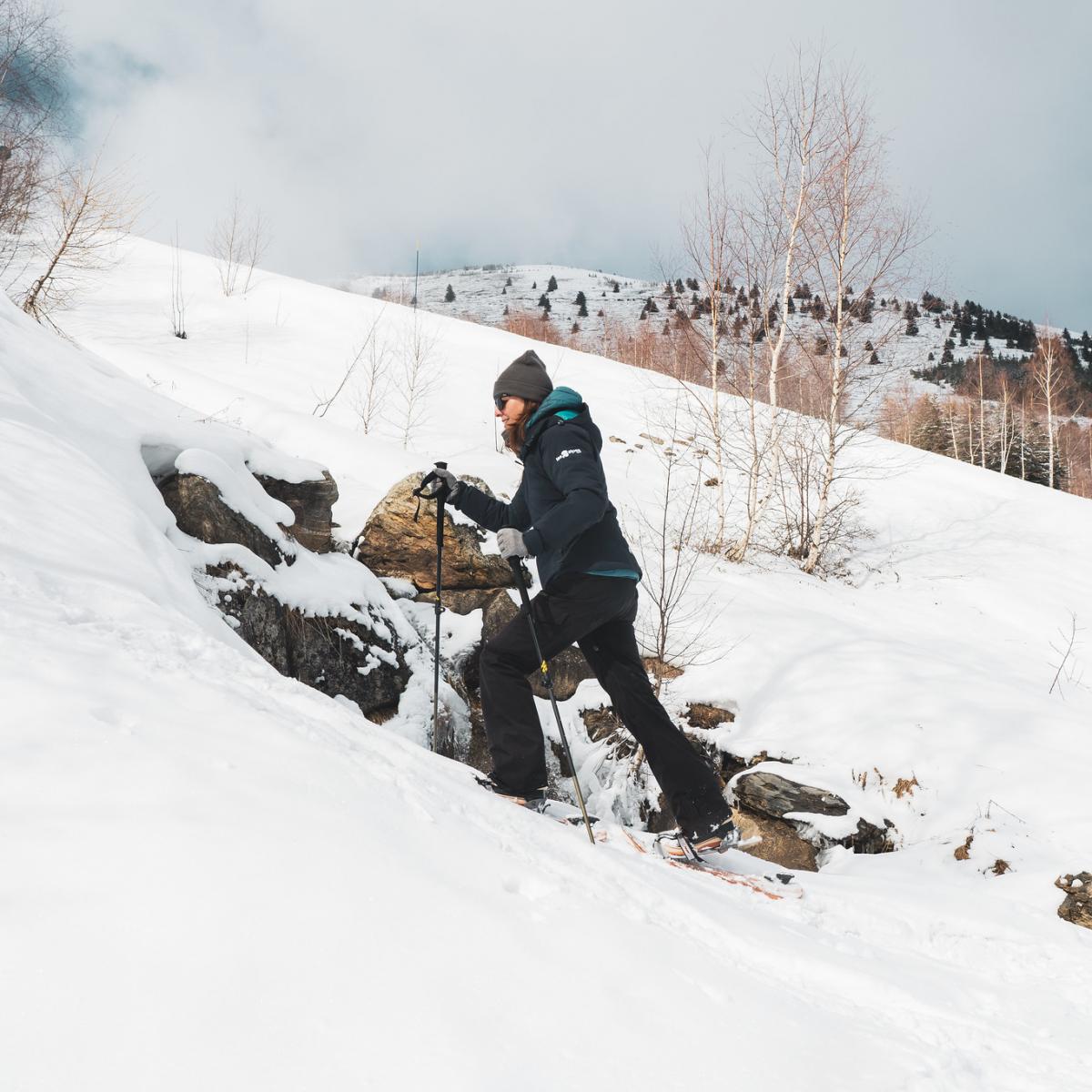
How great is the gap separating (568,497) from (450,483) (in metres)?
0.82

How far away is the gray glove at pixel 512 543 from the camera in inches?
115

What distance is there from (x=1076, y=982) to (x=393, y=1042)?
9.62ft

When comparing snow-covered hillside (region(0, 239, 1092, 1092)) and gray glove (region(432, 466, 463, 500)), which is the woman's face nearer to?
gray glove (region(432, 466, 463, 500))

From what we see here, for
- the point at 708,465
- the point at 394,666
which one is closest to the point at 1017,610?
the point at 708,465

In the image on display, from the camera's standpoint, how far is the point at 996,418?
1538 inches

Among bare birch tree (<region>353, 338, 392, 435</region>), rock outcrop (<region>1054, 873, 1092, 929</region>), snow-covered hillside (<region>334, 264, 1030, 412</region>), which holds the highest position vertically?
snow-covered hillside (<region>334, 264, 1030, 412</region>)

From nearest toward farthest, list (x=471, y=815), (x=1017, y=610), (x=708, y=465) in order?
(x=471, y=815)
(x=1017, y=610)
(x=708, y=465)

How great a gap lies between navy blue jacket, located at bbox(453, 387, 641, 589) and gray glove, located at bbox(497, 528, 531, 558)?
1.1 inches

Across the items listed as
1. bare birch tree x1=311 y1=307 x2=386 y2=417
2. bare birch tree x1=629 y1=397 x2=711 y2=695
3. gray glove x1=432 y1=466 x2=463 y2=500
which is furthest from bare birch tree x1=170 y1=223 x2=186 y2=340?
gray glove x1=432 y1=466 x2=463 y2=500

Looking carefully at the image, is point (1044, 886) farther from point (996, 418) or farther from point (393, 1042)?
point (996, 418)

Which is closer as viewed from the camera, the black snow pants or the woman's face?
the black snow pants

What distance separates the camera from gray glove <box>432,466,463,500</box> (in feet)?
11.3

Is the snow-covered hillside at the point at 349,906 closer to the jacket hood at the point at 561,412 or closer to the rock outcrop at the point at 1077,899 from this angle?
the rock outcrop at the point at 1077,899

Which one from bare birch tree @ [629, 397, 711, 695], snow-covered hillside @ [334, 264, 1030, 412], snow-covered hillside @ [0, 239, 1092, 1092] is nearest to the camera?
snow-covered hillside @ [0, 239, 1092, 1092]
